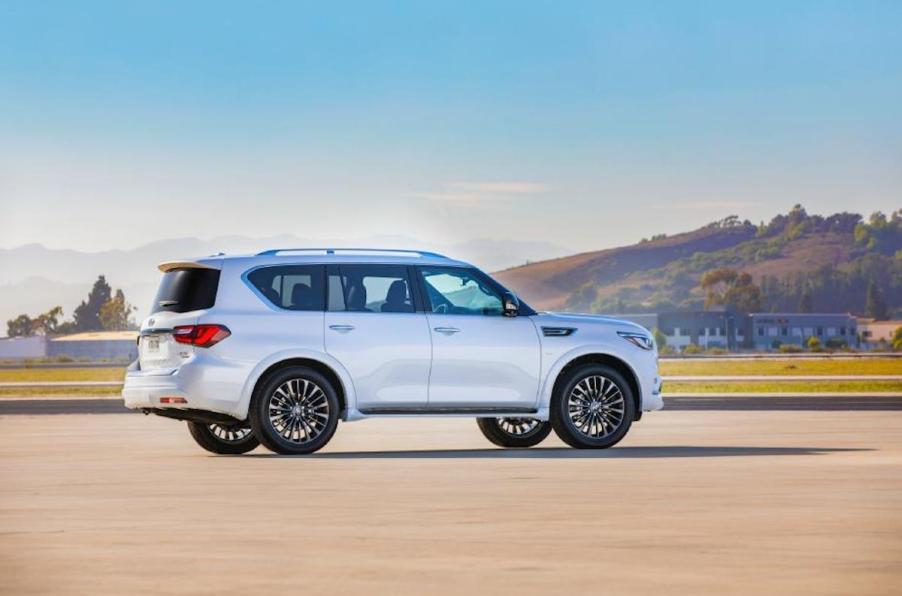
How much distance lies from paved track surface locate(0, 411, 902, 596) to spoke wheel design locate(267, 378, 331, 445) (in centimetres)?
39

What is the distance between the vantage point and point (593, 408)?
18.8 meters

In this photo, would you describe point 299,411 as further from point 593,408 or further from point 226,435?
point 593,408

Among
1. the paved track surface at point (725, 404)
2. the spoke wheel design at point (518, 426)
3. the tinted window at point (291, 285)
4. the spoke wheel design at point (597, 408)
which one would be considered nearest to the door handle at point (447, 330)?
the tinted window at point (291, 285)

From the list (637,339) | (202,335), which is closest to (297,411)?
(202,335)

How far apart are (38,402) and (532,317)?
2600 cm

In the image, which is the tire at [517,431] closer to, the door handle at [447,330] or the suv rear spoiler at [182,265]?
the door handle at [447,330]

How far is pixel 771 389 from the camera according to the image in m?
49.5

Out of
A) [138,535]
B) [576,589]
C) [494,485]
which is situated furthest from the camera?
[494,485]

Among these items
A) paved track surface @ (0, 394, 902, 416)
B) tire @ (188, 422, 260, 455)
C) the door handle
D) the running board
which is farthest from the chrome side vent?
paved track surface @ (0, 394, 902, 416)

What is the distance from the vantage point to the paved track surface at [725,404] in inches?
1310

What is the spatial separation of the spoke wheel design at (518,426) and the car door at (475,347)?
1413 mm

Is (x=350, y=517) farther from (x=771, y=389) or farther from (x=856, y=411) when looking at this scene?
(x=771, y=389)

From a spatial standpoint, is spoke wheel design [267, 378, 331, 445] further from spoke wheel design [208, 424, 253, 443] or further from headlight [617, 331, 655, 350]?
headlight [617, 331, 655, 350]

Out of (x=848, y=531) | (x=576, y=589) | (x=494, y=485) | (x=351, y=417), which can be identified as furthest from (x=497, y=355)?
(x=576, y=589)
